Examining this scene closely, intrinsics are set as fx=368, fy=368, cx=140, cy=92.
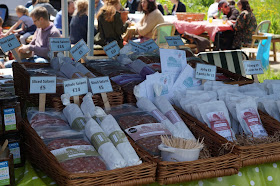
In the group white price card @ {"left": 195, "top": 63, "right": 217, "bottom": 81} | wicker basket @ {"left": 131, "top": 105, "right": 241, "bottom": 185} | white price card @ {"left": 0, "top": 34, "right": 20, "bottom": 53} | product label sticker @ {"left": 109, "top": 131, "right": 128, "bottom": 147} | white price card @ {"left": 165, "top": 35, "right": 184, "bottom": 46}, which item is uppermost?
white price card @ {"left": 0, "top": 34, "right": 20, "bottom": 53}

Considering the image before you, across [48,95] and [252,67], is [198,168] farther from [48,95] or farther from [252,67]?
[252,67]

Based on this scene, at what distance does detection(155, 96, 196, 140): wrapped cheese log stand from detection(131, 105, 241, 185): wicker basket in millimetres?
164

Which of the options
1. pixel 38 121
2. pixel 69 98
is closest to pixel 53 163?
pixel 38 121

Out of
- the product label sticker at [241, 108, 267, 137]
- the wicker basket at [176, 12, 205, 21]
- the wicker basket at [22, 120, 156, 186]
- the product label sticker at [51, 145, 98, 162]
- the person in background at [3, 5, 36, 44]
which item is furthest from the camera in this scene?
the wicker basket at [176, 12, 205, 21]

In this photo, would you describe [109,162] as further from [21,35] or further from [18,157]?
[21,35]

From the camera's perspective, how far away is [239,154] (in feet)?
4.82

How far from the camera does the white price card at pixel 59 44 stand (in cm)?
231

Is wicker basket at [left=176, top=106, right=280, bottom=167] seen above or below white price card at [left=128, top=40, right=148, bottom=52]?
below

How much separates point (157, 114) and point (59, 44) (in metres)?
0.95

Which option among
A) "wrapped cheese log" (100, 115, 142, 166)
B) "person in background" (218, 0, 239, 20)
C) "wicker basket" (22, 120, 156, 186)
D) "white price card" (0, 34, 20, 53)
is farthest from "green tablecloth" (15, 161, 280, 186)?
"person in background" (218, 0, 239, 20)

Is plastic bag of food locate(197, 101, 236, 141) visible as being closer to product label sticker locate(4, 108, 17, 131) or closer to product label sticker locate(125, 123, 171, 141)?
product label sticker locate(125, 123, 171, 141)

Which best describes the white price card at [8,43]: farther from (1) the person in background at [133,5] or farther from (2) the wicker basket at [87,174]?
(1) the person in background at [133,5]

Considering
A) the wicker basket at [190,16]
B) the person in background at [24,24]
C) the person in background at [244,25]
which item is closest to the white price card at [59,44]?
the person in background at [24,24]

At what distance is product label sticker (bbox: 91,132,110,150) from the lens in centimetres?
141
